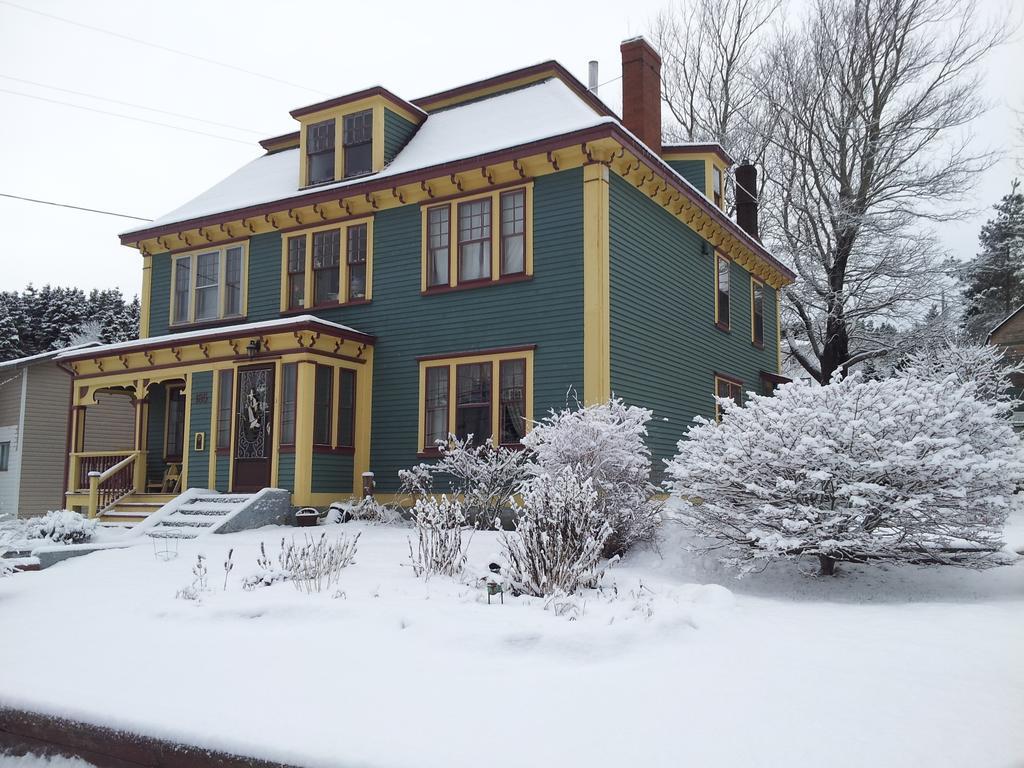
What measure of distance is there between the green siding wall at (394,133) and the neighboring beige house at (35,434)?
41.7 feet

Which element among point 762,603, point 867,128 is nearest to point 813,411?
point 762,603

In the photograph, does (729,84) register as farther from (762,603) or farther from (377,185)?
(762,603)

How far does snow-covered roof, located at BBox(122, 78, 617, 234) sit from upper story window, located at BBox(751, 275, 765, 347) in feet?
24.3

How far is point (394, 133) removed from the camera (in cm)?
1683

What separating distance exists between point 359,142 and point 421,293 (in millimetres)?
3745

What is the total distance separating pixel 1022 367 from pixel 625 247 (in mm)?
12061

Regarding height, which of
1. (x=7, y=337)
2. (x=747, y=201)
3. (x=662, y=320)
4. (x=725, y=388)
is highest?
(x=747, y=201)

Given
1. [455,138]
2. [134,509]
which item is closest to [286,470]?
[134,509]

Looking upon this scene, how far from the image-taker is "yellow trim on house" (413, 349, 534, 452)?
549 inches

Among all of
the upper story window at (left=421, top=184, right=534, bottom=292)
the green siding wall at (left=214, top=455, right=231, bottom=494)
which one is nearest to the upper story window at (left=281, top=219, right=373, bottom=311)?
the upper story window at (left=421, top=184, right=534, bottom=292)

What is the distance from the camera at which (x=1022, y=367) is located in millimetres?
20094

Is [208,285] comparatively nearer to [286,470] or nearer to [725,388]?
[286,470]

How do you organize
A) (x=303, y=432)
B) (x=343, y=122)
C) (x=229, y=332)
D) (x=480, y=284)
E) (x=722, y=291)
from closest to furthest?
(x=303, y=432), (x=480, y=284), (x=229, y=332), (x=343, y=122), (x=722, y=291)

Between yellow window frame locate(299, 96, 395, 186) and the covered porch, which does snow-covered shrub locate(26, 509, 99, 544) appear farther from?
yellow window frame locate(299, 96, 395, 186)
